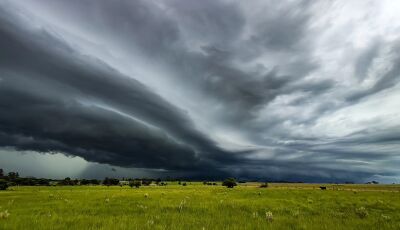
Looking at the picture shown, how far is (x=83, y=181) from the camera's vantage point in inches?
7111

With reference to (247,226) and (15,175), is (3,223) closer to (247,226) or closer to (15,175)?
(247,226)

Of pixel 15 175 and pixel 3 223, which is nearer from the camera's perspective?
pixel 3 223

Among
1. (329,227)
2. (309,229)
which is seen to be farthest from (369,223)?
(309,229)

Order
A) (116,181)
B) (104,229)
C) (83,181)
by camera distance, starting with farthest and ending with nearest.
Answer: (83,181) < (116,181) < (104,229)

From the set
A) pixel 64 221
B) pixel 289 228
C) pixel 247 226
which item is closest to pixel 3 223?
pixel 64 221

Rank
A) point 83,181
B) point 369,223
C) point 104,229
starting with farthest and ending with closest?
1. point 83,181
2. point 369,223
3. point 104,229

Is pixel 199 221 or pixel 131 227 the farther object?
pixel 199 221

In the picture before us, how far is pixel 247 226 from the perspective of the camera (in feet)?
32.8

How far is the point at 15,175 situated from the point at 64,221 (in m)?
218

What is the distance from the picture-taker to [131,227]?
9.30m

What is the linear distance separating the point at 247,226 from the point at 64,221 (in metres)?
7.20

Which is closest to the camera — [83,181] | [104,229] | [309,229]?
[104,229]

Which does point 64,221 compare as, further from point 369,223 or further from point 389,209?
point 389,209

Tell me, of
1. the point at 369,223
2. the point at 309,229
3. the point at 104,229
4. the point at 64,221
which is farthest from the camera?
the point at 369,223
